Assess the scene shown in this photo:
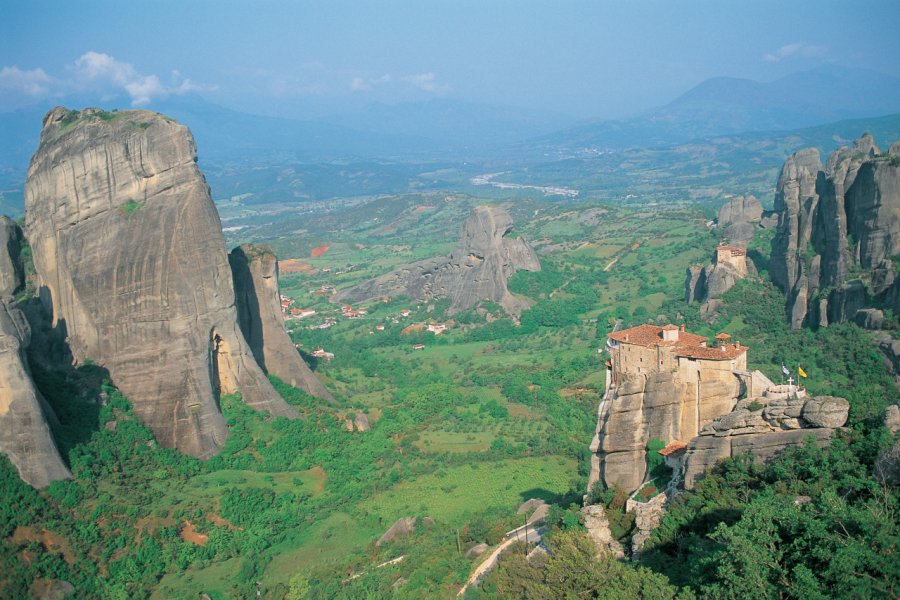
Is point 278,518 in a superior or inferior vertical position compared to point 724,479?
inferior

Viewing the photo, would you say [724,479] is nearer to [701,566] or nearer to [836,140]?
[701,566]

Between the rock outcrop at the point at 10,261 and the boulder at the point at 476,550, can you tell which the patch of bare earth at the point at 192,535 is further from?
the rock outcrop at the point at 10,261

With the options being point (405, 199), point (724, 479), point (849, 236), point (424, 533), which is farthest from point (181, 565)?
point (405, 199)

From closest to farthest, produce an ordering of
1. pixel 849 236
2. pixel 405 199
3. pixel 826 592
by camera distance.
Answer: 1. pixel 826 592
2. pixel 849 236
3. pixel 405 199

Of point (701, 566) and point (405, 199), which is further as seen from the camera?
point (405, 199)

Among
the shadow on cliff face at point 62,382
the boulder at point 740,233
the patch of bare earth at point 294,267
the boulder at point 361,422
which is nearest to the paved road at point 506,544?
the shadow on cliff face at point 62,382

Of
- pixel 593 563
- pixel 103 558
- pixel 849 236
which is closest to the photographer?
pixel 593 563

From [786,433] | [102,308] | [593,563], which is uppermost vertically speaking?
[102,308]
